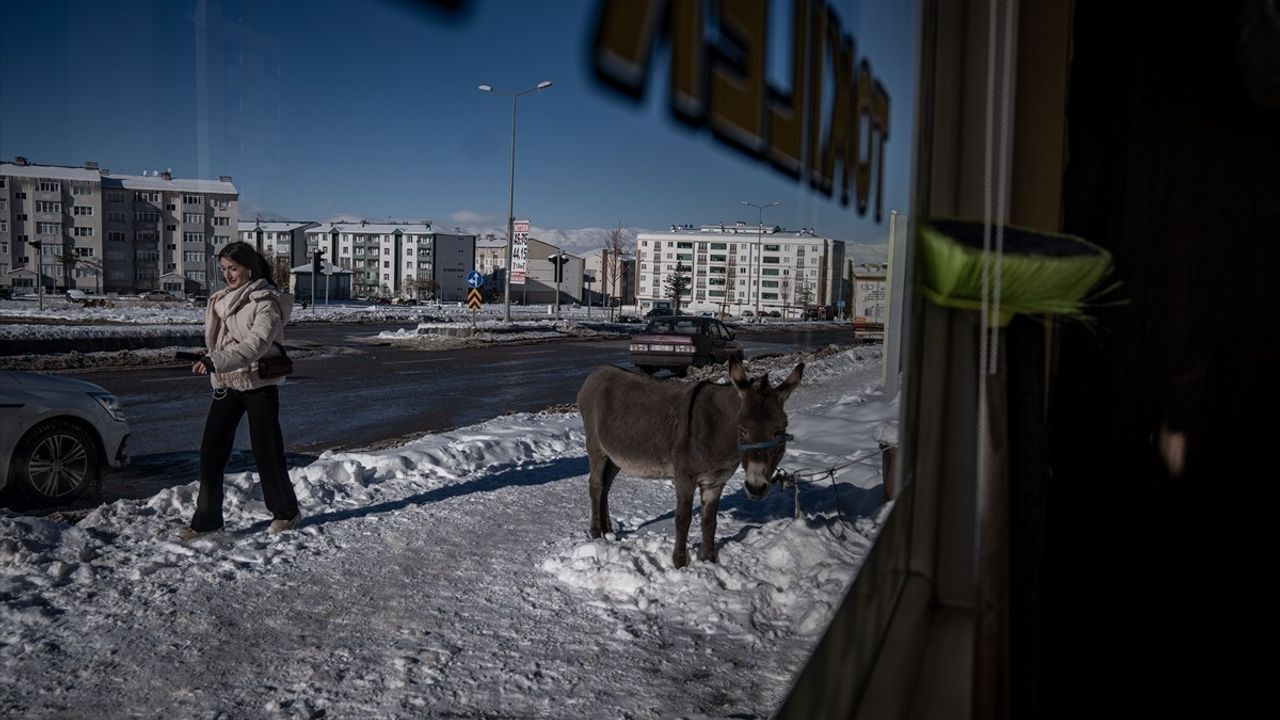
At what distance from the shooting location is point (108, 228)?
1530 mm

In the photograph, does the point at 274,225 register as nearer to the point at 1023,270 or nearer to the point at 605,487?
the point at 1023,270

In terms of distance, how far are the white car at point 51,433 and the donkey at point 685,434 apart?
2.33 meters

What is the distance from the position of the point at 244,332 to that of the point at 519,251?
1513 millimetres

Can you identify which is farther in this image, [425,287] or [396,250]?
[425,287]

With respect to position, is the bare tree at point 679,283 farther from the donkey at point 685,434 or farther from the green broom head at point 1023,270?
the donkey at point 685,434

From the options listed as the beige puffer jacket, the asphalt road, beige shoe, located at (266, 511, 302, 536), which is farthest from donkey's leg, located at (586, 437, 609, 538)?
the beige puffer jacket

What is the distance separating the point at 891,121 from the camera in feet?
7.89

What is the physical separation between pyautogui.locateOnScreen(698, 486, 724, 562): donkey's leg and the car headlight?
2523 millimetres

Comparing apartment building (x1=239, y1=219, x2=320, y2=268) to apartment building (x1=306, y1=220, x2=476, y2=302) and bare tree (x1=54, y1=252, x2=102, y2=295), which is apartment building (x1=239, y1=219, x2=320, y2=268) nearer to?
apartment building (x1=306, y1=220, x2=476, y2=302)

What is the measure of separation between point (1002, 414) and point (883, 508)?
3.61 feet

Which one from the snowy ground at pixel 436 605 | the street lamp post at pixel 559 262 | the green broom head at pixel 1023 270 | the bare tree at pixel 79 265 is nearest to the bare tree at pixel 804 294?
the snowy ground at pixel 436 605

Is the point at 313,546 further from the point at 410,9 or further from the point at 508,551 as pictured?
the point at 410,9

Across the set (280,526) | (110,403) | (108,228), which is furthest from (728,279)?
(280,526)

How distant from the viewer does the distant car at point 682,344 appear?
124 inches
